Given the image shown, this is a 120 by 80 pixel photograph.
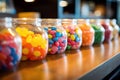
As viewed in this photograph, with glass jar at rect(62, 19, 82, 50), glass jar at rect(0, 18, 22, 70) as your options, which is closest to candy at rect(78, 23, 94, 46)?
glass jar at rect(62, 19, 82, 50)

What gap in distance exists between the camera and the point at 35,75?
639 millimetres

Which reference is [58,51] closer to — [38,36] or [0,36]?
[38,36]

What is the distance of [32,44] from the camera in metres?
0.86

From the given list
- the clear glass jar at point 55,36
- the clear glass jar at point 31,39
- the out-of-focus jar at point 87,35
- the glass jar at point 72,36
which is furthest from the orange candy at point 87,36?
the clear glass jar at point 31,39

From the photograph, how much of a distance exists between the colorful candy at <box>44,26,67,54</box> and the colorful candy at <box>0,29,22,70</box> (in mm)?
254

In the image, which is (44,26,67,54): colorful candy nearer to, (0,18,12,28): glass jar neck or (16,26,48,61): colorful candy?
(16,26,48,61): colorful candy

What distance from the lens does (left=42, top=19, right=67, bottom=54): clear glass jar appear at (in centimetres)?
102

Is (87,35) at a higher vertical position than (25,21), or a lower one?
lower

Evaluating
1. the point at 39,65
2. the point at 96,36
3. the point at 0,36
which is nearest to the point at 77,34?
the point at 96,36

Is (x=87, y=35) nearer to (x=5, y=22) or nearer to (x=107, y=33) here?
(x=107, y=33)

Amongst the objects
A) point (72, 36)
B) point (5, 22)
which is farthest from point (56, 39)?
point (5, 22)

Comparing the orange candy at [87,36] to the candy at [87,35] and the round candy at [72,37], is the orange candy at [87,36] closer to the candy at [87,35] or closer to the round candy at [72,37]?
the candy at [87,35]

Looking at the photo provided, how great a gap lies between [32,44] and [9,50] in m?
0.15

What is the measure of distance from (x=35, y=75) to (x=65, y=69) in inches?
4.3
